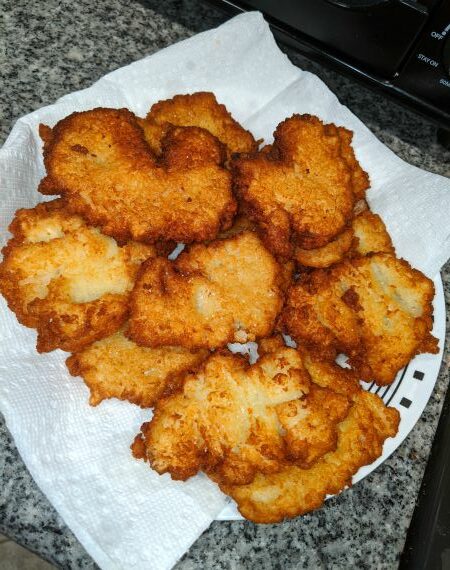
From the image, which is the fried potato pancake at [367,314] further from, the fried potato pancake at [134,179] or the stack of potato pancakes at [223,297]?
the fried potato pancake at [134,179]

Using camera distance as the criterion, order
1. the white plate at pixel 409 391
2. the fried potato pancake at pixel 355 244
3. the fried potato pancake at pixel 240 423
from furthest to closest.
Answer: the fried potato pancake at pixel 355 244, the white plate at pixel 409 391, the fried potato pancake at pixel 240 423

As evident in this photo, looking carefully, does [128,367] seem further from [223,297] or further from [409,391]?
[409,391]

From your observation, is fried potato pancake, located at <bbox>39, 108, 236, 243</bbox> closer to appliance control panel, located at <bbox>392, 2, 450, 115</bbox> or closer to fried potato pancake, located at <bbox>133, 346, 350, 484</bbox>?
fried potato pancake, located at <bbox>133, 346, 350, 484</bbox>

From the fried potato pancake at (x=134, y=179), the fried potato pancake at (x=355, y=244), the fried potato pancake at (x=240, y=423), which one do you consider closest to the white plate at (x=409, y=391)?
the fried potato pancake at (x=240, y=423)

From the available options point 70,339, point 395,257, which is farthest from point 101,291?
point 395,257

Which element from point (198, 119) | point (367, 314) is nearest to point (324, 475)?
point (367, 314)

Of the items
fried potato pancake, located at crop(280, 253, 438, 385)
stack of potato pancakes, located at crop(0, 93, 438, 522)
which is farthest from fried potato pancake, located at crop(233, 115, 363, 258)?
fried potato pancake, located at crop(280, 253, 438, 385)

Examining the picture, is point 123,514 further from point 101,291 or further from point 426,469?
point 426,469
